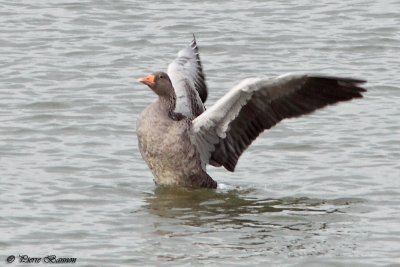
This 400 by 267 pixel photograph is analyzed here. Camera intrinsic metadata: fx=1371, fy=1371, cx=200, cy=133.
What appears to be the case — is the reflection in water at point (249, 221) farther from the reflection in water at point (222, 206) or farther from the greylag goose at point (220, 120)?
the greylag goose at point (220, 120)

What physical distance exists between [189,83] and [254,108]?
1507 mm

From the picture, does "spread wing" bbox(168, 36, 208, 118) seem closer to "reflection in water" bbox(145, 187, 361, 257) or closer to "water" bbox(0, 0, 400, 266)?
"water" bbox(0, 0, 400, 266)

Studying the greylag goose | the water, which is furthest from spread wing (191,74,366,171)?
the water

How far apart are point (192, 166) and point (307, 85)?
1427mm

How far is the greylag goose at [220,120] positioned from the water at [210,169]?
0.26m

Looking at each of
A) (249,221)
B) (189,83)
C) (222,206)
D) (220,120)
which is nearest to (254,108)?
(220,120)

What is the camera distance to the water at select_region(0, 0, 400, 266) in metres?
11.2

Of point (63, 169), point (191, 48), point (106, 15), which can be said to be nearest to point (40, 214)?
point (63, 169)

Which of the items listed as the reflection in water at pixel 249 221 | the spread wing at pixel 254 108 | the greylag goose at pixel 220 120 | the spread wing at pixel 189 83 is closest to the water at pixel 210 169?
the reflection in water at pixel 249 221

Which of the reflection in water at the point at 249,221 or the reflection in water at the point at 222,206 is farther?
the reflection in water at the point at 222,206

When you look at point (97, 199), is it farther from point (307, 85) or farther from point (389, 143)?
point (389, 143)

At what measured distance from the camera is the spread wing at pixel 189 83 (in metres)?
14.0

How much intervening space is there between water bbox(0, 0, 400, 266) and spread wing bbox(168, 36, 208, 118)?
692 mm

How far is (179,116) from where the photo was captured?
1341 centimetres
